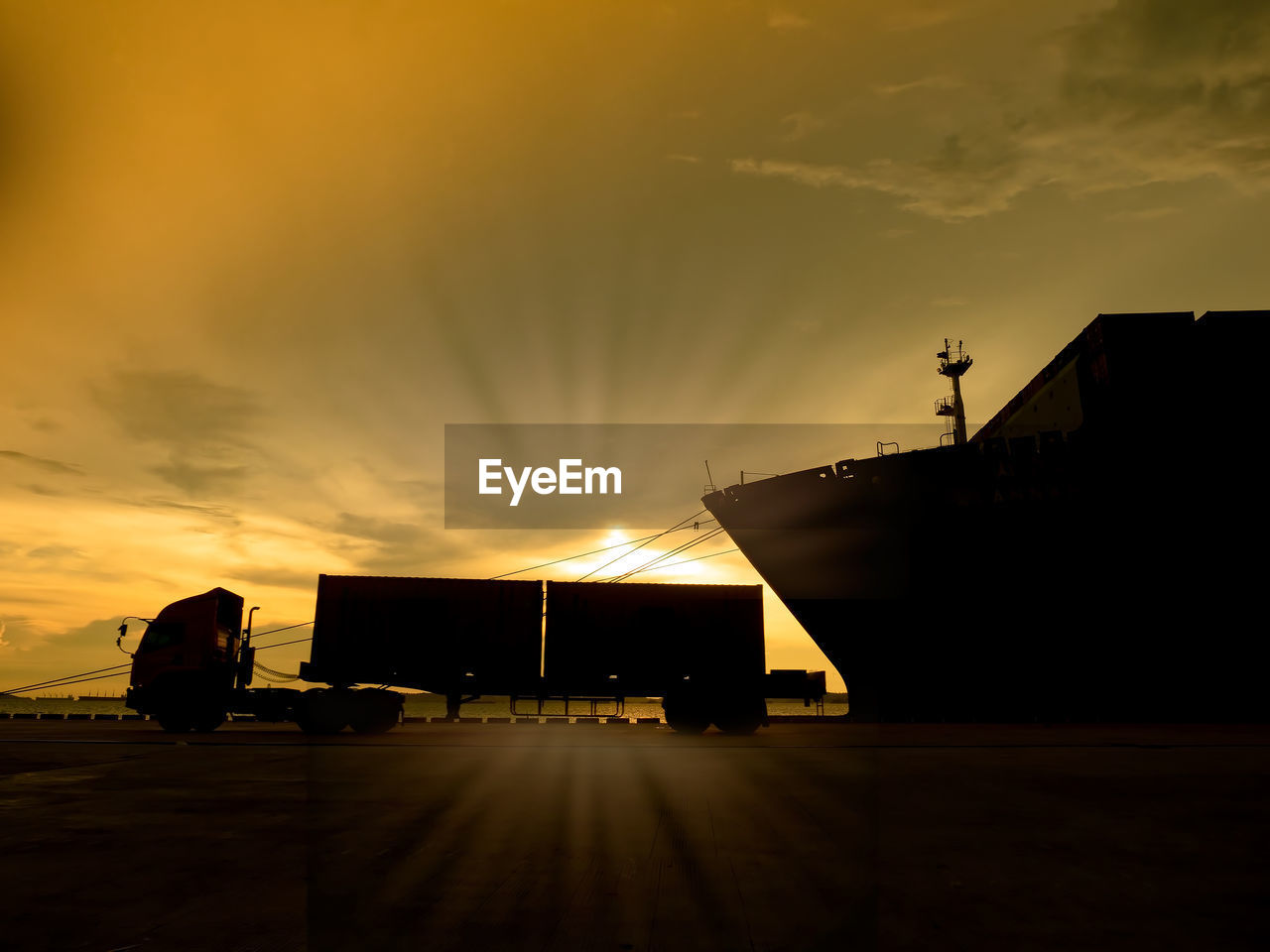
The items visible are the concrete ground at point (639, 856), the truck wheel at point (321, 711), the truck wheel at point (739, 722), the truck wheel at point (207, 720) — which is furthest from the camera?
the truck wheel at point (739, 722)

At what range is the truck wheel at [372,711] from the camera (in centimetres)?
1989

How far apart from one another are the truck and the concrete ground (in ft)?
29.1

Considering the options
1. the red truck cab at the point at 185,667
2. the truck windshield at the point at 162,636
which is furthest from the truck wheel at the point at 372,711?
the truck windshield at the point at 162,636

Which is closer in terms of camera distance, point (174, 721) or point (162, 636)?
point (174, 721)

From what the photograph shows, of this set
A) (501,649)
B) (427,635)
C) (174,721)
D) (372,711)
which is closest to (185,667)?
(174,721)

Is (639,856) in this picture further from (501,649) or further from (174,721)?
(174,721)

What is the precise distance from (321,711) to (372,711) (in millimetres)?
1328

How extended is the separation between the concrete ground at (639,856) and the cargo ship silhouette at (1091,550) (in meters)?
9.65

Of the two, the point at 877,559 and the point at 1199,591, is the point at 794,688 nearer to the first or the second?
the point at 877,559

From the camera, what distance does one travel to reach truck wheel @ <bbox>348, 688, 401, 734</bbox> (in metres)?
19.9

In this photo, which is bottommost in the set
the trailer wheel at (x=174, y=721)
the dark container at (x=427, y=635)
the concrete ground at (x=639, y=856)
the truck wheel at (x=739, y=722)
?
the truck wheel at (x=739, y=722)

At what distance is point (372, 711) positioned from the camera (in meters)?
20.0

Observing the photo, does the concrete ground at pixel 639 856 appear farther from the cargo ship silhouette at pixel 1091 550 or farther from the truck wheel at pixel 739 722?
the cargo ship silhouette at pixel 1091 550

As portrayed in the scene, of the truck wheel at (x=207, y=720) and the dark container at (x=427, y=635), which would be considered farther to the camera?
the dark container at (x=427, y=635)
